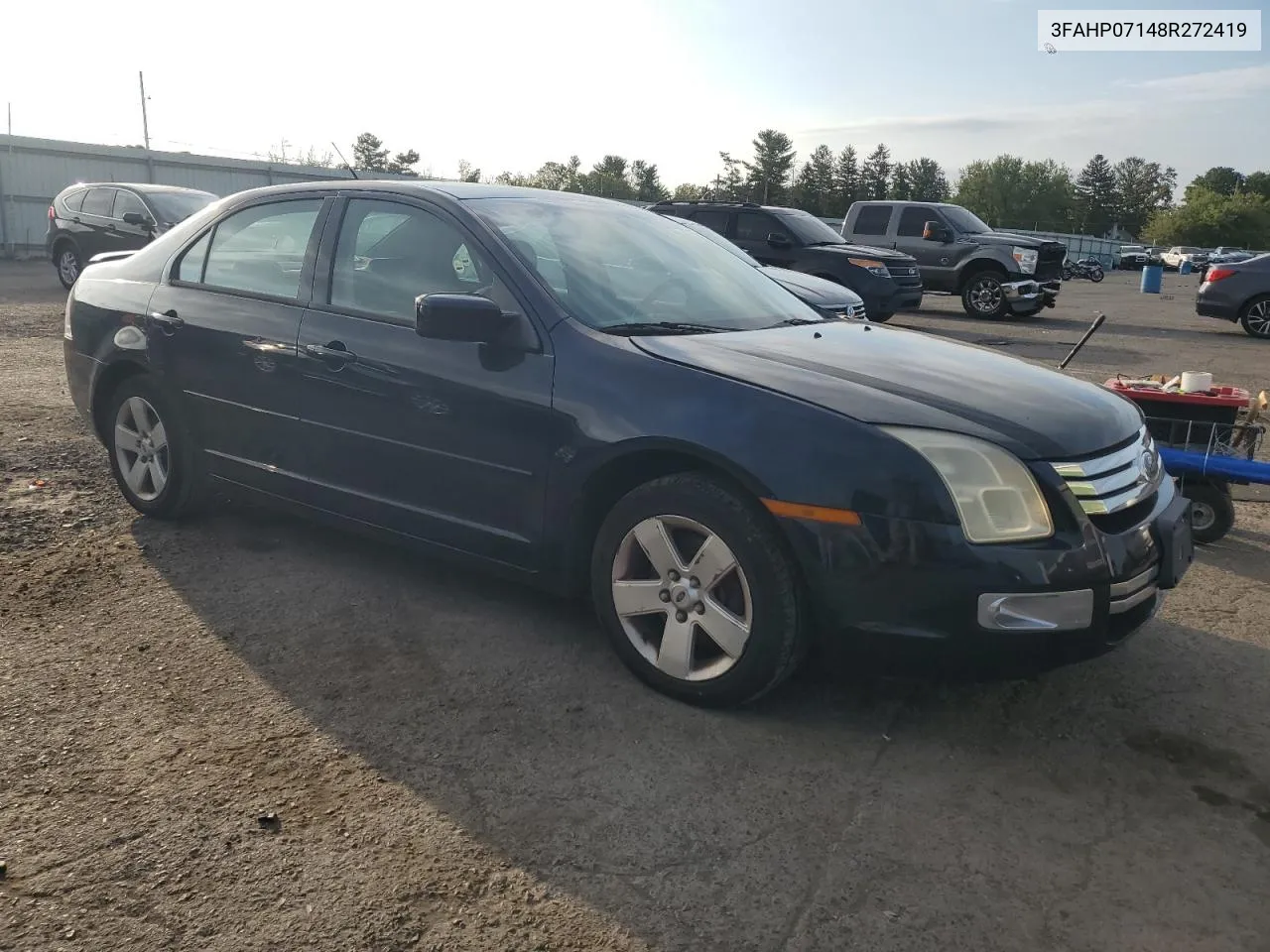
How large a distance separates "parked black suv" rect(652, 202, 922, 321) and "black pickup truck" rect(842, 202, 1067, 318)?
346 centimetres

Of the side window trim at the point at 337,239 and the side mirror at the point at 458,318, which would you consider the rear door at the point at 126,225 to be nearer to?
the side window trim at the point at 337,239

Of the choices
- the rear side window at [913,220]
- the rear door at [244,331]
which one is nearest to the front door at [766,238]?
the rear side window at [913,220]

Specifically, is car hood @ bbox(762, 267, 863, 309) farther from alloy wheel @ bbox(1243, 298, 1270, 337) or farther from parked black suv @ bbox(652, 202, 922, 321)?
alloy wheel @ bbox(1243, 298, 1270, 337)

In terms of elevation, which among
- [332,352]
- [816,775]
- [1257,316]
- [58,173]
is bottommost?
[816,775]

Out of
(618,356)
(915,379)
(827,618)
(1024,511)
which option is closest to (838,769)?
(827,618)

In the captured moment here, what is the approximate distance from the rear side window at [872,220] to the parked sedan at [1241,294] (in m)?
5.41

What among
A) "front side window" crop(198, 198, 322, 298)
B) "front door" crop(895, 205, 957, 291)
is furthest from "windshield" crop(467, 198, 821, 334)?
"front door" crop(895, 205, 957, 291)

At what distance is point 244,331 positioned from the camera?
4.46 m

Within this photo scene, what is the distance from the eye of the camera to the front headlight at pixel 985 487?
9.61ft

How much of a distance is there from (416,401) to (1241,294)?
1621 centimetres

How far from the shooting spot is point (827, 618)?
10.1 ft

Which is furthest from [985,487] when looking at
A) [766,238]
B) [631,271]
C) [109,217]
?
[109,217]

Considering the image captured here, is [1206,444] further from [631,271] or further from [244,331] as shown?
[244,331]

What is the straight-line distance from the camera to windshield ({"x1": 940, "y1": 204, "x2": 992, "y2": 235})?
63.3ft
